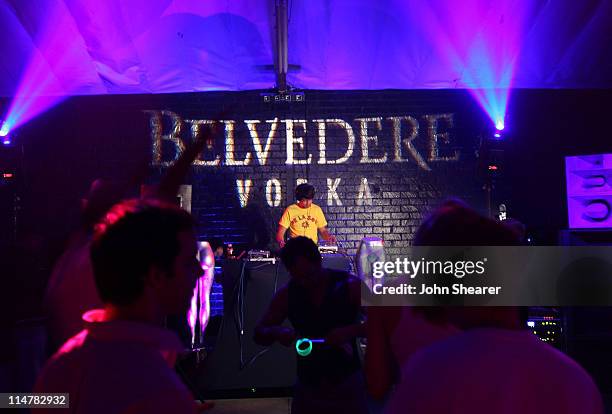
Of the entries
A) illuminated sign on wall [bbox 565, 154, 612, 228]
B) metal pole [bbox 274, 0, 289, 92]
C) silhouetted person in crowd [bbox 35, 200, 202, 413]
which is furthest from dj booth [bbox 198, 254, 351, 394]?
illuminated sign on wall [bbox 565, 154, 612, 228]

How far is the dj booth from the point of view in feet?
16.3

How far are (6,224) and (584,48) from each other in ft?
27.0

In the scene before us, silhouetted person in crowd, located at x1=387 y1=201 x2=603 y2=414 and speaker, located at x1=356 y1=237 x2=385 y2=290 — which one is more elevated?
silhouetted person in crowd, located at x1=387 y1=201 x2=603 y2=414

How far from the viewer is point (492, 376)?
0.98 metres

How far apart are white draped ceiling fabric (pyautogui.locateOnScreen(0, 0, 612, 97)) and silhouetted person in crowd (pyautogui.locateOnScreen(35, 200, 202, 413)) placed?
519cm

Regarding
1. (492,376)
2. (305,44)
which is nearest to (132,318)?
(492,376)

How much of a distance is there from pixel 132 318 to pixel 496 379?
68 centimetres

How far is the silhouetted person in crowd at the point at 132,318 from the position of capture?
2.99ft

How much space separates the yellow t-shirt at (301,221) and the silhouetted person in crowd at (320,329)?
429cm

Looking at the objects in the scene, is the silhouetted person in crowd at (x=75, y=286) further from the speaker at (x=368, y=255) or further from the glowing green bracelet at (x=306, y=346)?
the speaker at (x=368, y=255)

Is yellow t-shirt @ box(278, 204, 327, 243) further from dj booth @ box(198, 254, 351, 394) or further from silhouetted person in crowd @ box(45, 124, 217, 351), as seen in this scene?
silhouetted person in crowd @ box(45, 124, 217, 351)

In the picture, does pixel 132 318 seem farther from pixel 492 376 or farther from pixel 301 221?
pixel 301 221

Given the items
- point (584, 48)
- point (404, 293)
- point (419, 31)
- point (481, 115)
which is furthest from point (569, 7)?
point (404, 293)

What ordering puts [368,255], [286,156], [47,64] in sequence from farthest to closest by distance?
[286,156] → [47,64] → [368,255]
